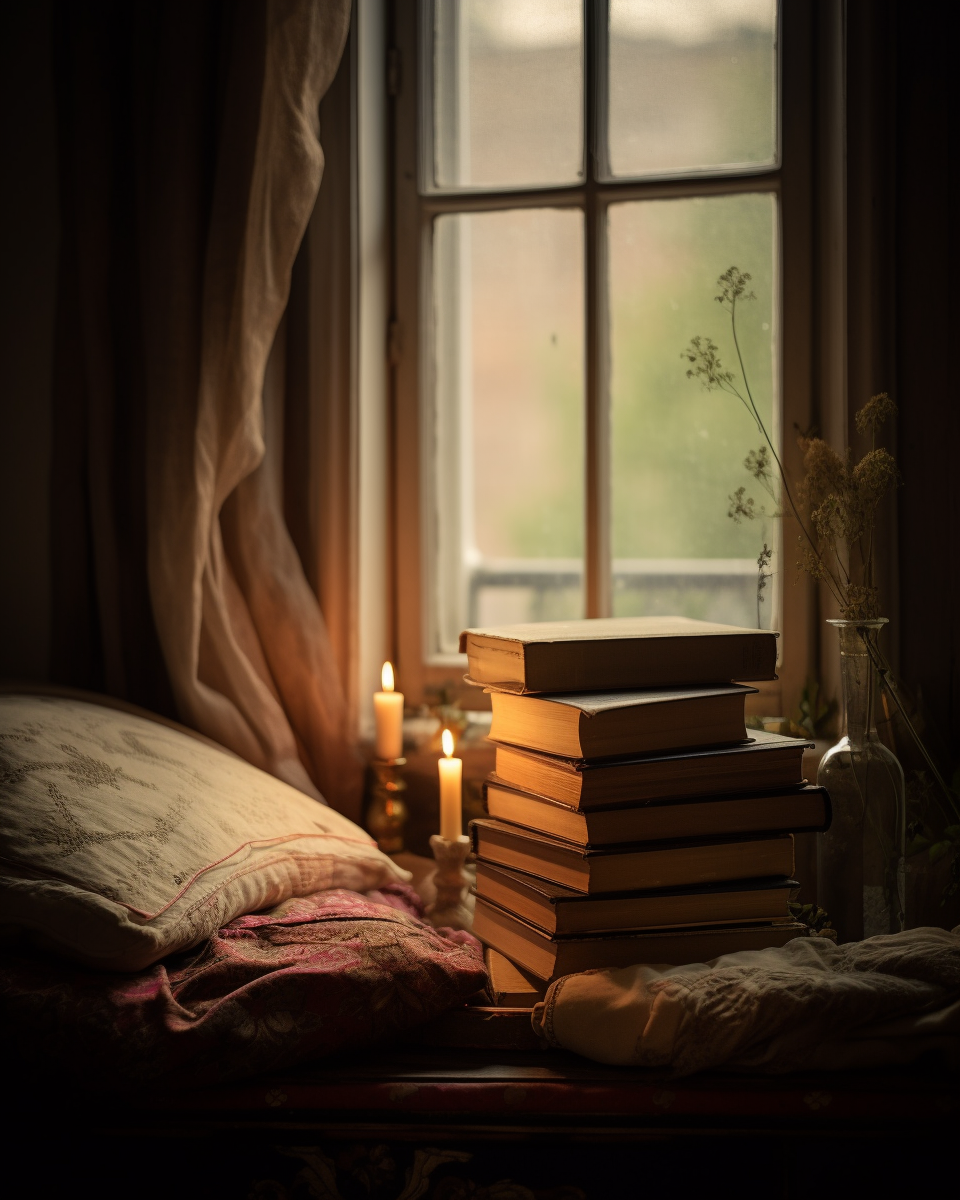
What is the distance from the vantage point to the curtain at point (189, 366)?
4.37ft

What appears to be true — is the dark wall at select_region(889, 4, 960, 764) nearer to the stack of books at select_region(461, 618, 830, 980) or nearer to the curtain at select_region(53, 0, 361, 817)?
the stack of books at select_region(461, 618, 830, 980)

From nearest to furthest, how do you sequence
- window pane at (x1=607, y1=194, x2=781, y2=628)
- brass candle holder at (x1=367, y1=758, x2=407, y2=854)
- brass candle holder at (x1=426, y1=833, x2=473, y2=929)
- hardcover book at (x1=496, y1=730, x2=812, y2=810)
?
hardcover book at (x1=496, y1=730, x2=812, y2=810) → brass candle holder at (x1=426, y1=833, x2=473, y2=929) → brass candle holder at (x1=367, y1=758, x2=407, y2=854) → window pane at (x1=607, y1=194, x2=781, y2=628)

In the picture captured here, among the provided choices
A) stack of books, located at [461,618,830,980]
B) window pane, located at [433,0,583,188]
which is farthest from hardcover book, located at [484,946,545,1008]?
window pane, located at [433,0,583,188]

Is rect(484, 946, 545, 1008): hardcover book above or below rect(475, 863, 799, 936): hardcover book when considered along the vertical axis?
below

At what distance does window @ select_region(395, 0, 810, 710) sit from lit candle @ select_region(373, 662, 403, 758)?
0.24 metres

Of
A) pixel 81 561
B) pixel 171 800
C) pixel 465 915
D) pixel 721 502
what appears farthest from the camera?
pixel 721 502

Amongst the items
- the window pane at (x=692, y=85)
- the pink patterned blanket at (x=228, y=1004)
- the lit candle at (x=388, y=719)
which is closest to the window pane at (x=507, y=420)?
the window pane at (x=692, y=85)

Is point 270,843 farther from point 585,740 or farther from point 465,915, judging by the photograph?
point 585,740

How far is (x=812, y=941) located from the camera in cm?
96

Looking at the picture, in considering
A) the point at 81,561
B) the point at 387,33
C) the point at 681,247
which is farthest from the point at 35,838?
the point at 387,33

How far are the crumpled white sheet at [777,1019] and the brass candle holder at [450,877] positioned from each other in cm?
37

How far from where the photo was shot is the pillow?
856mm

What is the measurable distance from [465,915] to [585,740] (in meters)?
0.39

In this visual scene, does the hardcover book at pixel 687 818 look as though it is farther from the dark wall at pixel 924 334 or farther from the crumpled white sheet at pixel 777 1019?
the dark wall at pixel 924 334
